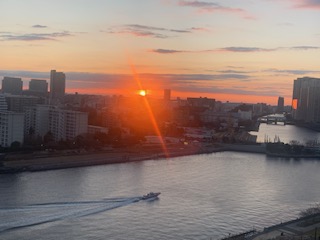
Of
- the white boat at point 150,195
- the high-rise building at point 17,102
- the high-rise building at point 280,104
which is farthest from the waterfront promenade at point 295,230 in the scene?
the high-rise building at point 280,104

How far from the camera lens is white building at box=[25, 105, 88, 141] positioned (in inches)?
372

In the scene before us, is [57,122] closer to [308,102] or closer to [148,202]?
[148,202]

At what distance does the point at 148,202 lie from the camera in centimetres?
467

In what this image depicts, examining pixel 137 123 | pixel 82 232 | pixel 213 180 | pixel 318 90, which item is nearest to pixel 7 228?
pixel 82 232

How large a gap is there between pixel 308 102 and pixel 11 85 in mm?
12781

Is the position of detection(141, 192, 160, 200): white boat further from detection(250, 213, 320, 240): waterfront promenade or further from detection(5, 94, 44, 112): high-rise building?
detection(5, 94, 44, 112): high-rise building

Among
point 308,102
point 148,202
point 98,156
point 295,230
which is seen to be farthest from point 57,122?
point 308,102

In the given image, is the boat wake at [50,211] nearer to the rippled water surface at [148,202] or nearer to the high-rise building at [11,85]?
the rippled water surface at [148,202]

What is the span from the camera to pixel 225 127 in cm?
1609

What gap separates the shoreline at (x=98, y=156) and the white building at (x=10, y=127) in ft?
2.87

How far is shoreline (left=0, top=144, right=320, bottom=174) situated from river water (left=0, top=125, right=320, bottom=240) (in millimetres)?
283

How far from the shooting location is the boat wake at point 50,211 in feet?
12.6

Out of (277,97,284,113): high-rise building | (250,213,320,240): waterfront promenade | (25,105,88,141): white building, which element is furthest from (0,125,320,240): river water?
(277,97,284,113): high-rise building

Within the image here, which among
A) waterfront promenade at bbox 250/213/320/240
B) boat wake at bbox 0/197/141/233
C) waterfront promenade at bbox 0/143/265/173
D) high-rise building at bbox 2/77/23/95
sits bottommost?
boat wake at bbox 0/197/141/233
